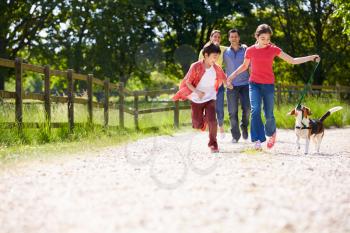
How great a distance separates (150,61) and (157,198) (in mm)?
32232

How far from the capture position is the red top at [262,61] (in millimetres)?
7922

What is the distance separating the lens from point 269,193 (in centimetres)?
411

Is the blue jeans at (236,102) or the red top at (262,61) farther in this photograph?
the blue jeans at (236,102)

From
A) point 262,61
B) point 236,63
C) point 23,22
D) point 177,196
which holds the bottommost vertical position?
point 177,196

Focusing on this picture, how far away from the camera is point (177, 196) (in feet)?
13.3

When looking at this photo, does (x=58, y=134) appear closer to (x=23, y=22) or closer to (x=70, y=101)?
(x=70, y=101)

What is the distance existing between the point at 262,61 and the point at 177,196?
429 cm

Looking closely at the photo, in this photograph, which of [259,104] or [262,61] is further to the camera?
[259,104]

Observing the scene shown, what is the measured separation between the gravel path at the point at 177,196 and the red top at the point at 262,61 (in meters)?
1.92

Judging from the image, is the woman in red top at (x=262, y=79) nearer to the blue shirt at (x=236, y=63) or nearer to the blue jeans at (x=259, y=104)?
the blue jeans at (x=259, y=104)

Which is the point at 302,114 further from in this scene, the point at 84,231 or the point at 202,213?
the point at 84,231

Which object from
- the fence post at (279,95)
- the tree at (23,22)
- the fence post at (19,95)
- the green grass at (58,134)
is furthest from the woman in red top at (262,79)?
the tree at (23,22)

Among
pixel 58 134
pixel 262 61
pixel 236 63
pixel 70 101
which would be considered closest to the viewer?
pixel 262 61

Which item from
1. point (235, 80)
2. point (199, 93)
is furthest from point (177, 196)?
point (235, 80)
